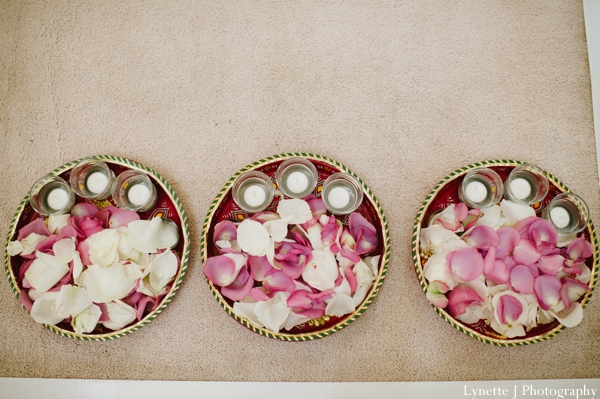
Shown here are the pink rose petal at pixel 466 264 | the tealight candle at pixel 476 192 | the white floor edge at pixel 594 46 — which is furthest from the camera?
the white floor edge at pixel 594 46

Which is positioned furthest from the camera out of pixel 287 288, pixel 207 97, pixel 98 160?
pixel 207 97

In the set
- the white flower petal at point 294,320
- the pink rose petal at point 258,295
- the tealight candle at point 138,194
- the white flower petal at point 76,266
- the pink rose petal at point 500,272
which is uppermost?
the tealight candle at point 138,194

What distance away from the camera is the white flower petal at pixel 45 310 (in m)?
0.95

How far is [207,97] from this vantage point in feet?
3.91

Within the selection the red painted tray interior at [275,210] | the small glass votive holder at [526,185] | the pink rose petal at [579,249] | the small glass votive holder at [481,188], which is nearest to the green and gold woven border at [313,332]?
the red painted tray interior at [275,210]

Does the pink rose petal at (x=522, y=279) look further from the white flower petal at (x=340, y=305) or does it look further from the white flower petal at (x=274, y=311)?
the white flower petal at (x=274, y=311)

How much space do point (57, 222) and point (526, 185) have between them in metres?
1.25

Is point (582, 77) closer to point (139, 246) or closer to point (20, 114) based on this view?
point (139, 246)

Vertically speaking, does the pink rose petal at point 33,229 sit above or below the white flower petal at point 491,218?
above

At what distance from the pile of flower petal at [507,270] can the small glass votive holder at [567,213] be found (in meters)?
0.03

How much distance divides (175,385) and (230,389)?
0.16 m

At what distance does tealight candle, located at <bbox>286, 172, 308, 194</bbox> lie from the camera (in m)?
1.00

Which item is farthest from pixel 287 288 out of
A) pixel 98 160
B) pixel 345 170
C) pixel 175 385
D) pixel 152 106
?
pixel 152 106

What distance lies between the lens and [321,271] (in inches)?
36.1
